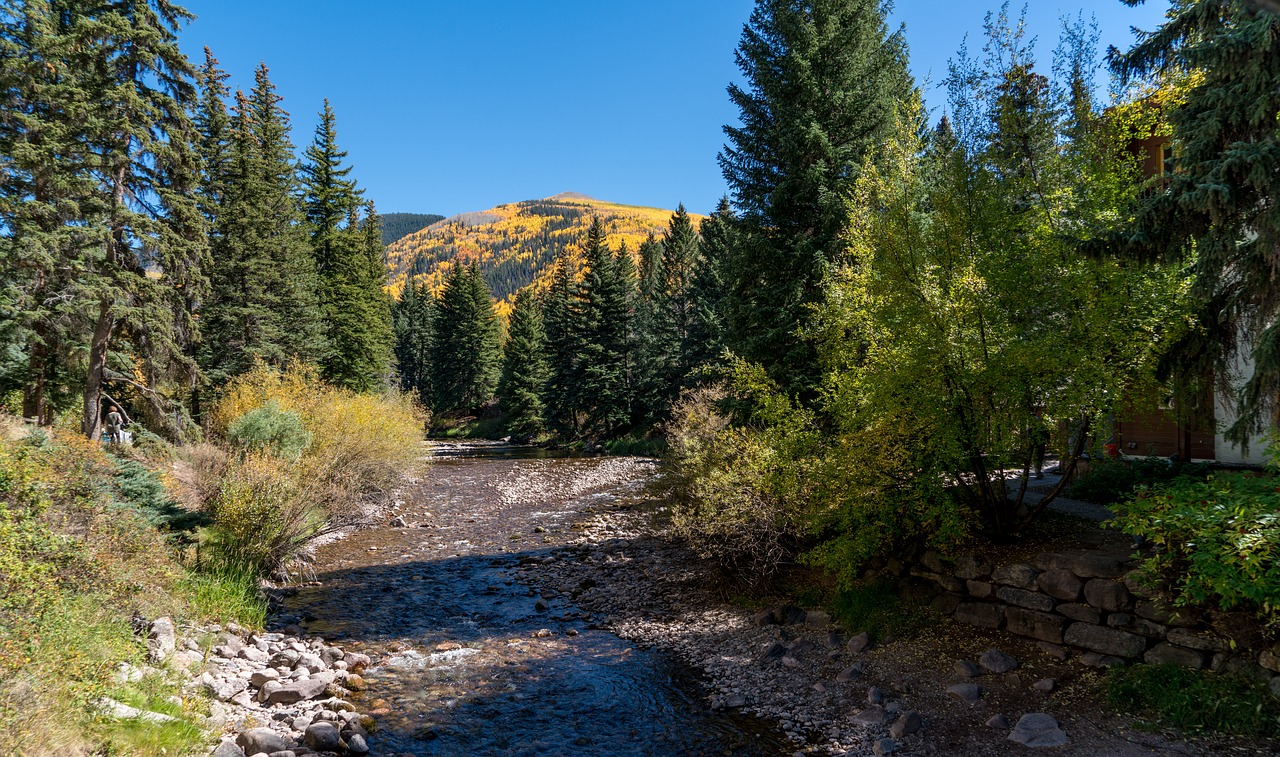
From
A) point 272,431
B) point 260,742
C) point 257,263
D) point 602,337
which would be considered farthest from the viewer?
point 602,337

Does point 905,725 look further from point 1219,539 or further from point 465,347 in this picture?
point 465,347

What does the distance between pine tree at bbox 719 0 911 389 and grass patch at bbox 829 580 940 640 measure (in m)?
4.98

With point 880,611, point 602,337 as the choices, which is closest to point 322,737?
point 880,611

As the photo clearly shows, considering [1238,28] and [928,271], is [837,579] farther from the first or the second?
[1238,28]

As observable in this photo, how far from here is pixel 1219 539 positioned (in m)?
5.59

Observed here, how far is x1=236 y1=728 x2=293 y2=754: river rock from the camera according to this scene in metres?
6.17

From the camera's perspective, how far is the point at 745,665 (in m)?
8.88

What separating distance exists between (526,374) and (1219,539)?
161 feet

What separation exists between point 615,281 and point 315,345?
21.1 meters

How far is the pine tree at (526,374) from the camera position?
51062 mm

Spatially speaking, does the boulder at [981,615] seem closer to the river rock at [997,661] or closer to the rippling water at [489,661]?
the river rock at [997,661]

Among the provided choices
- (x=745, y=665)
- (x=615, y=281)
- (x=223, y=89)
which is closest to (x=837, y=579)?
(x=745, y=665)

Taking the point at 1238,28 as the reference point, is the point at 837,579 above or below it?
below

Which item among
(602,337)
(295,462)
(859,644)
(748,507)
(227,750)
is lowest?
(859,644)
